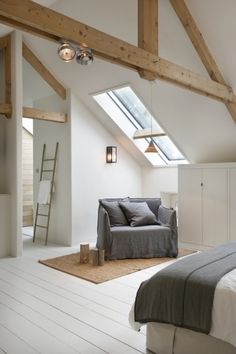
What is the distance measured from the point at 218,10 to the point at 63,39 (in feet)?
6.64

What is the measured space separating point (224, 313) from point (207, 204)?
3.44 m

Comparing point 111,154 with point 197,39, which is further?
point 111,154

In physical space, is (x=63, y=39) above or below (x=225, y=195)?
above

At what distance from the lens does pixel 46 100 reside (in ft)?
21.1

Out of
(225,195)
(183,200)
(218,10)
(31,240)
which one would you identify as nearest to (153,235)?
(183,200)

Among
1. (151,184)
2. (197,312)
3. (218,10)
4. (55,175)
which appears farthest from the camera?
(151,184)

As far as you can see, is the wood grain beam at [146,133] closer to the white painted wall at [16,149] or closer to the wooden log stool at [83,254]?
the white painted wall at [16,149]

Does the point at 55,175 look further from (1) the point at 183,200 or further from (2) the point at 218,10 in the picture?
(2) the point at 218,10

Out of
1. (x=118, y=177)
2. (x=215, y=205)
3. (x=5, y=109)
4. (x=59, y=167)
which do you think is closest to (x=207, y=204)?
(x=215, y=205)

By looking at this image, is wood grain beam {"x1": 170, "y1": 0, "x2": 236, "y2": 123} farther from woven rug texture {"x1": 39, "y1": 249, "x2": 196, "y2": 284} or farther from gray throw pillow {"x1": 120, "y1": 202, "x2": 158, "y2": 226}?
woven rug texture {"x1": 39, "y1": 249, "x2": 196, "y2": 284}

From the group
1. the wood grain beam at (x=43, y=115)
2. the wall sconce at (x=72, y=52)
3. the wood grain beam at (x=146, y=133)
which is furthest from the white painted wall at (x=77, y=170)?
the wall sconce at (x=72, y=52)

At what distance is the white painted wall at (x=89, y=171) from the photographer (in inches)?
234

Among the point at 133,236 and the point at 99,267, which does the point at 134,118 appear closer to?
the point at 133,236

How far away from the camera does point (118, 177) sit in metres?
6.73
